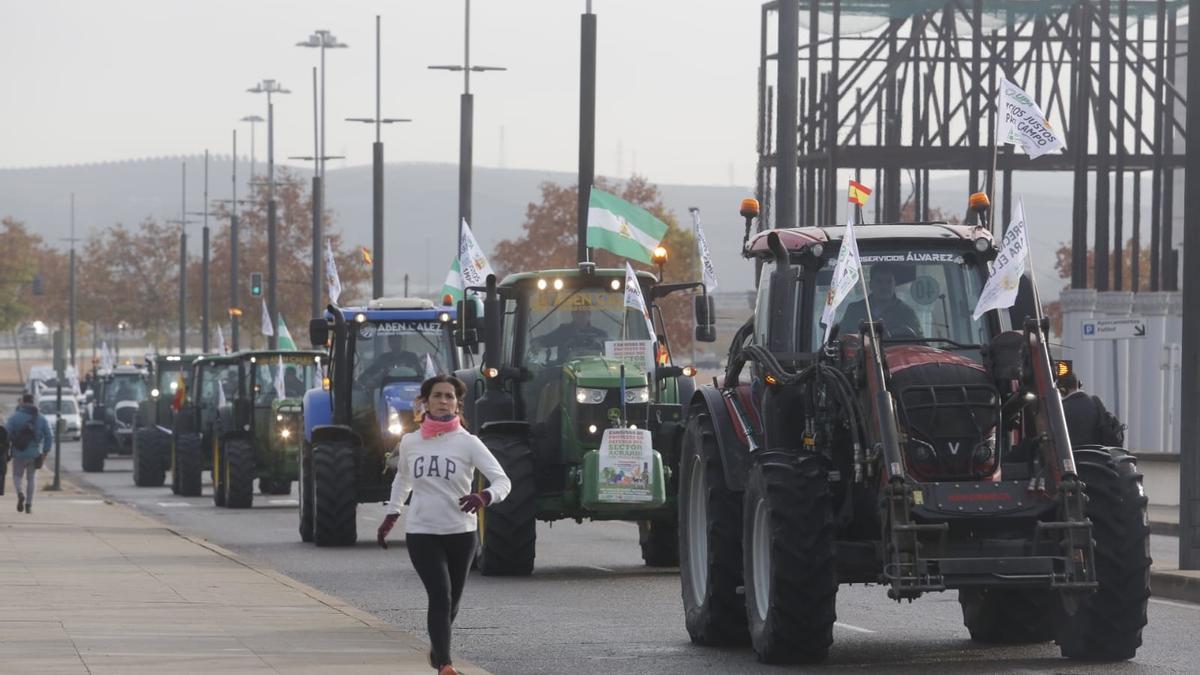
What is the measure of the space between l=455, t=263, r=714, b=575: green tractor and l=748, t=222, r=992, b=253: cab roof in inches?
236

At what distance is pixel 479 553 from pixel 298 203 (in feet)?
288

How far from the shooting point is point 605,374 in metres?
21.7

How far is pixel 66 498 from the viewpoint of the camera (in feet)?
137

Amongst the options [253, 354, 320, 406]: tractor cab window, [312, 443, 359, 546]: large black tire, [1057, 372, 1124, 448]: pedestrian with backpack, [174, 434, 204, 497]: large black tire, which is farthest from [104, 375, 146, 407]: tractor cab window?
[1057, 372, 1124, 448]: pedestrian with backpack

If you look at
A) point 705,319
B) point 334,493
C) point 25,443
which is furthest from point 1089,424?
point 25,443

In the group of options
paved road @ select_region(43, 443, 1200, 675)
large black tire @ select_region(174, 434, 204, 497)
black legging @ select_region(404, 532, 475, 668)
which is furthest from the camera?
large black tire @ select_region(174, 434, 204, 497)

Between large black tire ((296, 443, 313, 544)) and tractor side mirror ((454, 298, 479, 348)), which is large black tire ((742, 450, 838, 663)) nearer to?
tractor side mirror ((454, 298, 479, 348))

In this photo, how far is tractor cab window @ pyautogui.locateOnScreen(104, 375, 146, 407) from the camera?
206 feet

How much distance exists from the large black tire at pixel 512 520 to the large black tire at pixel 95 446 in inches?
1577

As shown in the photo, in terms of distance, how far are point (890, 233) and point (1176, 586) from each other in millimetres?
5989

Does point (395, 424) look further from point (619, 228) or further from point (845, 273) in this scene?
point (845, 273)

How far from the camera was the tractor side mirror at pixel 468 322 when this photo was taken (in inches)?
883

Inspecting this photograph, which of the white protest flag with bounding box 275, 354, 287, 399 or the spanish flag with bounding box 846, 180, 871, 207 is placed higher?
the spanish flag with bounding box 846, 180, 871, 207

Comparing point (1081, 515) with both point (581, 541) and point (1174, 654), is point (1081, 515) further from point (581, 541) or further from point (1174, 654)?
point (581, 541)
